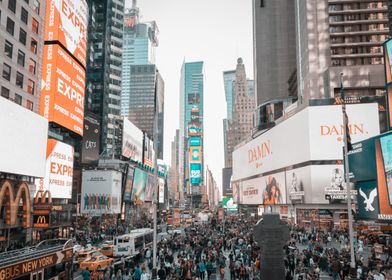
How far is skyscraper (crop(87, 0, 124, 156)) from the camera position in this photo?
121125 millimetres

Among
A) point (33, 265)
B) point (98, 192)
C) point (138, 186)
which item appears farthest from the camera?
point (138, 186)

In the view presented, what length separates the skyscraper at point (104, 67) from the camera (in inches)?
4769

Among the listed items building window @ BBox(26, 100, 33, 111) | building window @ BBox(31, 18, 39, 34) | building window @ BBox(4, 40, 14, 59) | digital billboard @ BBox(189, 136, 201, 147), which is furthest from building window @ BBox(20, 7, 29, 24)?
digital billboard @ BBox(189, 136, 201, 147)

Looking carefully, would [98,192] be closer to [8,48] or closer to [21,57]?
[21,57]

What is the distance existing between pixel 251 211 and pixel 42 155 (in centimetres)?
9427

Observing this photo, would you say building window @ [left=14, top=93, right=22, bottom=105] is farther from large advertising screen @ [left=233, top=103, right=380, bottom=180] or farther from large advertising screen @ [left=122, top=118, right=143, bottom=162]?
large advertising screen @ [left=233, top=103, right=380, bottom=180]

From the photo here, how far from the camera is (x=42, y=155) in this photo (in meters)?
40.4

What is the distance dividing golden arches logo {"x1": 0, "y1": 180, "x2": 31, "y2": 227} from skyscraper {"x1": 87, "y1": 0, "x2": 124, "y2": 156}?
3024 inches

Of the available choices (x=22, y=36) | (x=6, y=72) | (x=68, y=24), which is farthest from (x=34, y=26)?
(x=68, y=24)

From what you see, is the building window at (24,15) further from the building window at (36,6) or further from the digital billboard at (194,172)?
the digital billboard at (194,172)

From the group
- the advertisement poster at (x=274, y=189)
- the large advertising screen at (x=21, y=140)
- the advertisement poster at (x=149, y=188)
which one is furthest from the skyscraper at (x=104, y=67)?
the large advertising screen at (x=21, y=140)

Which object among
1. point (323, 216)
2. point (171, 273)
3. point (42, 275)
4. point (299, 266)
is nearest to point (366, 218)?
point (299, 266)

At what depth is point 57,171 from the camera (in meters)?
51.0

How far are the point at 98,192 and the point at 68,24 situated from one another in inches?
1293
